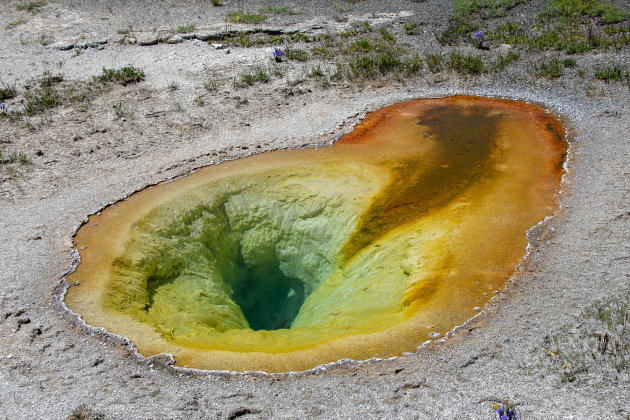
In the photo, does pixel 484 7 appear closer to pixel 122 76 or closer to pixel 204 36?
pixel 204 36

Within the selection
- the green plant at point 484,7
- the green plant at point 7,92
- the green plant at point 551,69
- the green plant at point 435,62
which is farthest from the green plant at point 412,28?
the green plant at point 7,92

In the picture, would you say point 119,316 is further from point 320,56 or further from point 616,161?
point 320,56

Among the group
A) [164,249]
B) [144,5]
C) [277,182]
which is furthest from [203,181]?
[144,5]

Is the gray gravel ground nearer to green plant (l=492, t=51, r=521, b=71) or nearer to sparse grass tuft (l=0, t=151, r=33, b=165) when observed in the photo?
sparse grass tuft (l=0, t=151, r=33, b=165)

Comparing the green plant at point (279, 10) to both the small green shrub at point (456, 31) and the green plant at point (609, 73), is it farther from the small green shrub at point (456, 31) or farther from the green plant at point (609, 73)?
the green plant at point (609, 73)

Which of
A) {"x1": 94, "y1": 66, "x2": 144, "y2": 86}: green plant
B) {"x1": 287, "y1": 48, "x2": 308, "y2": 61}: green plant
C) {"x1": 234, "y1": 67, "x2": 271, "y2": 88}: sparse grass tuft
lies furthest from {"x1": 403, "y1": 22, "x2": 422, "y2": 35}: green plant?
{"x1": 94, "y1": 66, "x2": 144, "y2": 86}: green plant

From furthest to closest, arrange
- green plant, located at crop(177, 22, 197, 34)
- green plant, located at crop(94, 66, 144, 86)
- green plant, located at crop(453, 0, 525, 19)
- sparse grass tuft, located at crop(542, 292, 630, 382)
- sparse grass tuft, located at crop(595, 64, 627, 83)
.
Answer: green plant, located at crop(453, 0, 525, 19) < green plant, located at crop(177, 22, 197, 34) < green plant, located at crop(94, 66, 144, 86) < sparse grass tuft, located at crop(595, 64, 627, 83) < sparse grass tuft, located at crop(542, 292, 630, 382)

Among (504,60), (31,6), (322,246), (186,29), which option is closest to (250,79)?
(186,29)
